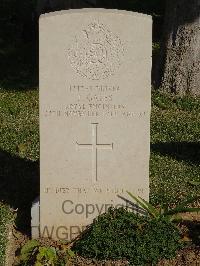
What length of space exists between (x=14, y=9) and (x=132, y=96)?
378 inches

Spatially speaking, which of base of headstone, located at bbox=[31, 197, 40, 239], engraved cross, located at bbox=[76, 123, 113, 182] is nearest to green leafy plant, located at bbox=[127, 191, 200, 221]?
engraved cross, located at bbox=[76, 123, 113, 182]

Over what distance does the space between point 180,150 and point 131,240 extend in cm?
247

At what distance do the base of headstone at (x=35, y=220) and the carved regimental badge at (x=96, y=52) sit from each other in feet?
3.99

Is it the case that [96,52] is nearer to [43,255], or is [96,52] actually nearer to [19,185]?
[43,255]

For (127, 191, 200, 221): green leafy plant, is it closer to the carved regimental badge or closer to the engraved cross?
the engraved cross

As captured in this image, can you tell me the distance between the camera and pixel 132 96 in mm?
5098

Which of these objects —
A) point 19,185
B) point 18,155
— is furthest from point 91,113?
point 18,155

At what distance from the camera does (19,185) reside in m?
6.35

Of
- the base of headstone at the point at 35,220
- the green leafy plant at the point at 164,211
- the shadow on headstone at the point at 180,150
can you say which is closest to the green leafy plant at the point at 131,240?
the green leafy plant at the point at 164,211

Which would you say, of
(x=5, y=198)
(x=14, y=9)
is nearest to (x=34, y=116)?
(x=5, y=198)

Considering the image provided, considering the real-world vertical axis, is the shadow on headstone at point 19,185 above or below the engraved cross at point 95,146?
below

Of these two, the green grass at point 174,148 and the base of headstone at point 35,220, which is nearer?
the base of headstone at point 35,220

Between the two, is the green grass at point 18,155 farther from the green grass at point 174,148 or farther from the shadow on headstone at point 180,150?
the shadow on headstone at point 180,150

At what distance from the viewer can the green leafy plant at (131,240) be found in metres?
5.00
